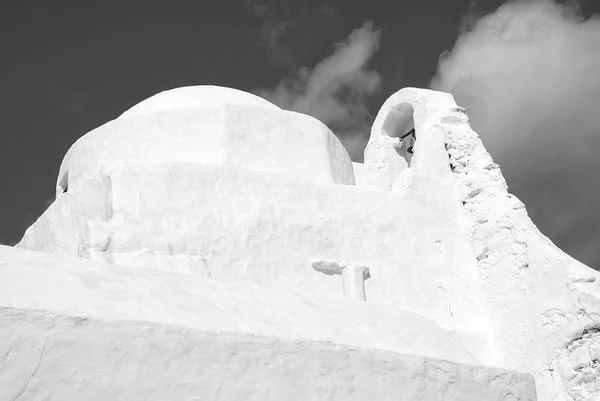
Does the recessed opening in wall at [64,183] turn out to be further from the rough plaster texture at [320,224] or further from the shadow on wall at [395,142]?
the shadow on wall at [395,142]

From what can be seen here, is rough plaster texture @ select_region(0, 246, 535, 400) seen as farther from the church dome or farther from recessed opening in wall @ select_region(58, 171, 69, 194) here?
recessed opening in wall @ select_region(58, 171, 69, 194)

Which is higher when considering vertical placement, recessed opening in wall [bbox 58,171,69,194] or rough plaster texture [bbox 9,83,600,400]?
recessed opening in wall [bbox 58,171,69,194]

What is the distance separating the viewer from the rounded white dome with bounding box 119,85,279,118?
10.9m

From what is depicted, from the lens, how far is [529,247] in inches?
386

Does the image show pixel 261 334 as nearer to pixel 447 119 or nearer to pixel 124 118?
pixel 124 118

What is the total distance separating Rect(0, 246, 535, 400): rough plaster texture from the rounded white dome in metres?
5.67

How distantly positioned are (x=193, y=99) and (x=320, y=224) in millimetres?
2860

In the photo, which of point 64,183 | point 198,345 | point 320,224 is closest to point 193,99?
point 64,183

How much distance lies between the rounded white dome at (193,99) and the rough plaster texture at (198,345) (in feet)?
18.6

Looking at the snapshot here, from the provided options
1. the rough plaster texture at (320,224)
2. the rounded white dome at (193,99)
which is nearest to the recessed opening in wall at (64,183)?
the rough plaster texture at (320,224)

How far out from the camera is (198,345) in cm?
459

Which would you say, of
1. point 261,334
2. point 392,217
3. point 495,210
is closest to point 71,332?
point 261,334

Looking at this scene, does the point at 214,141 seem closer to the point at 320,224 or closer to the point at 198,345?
the point at 320,224

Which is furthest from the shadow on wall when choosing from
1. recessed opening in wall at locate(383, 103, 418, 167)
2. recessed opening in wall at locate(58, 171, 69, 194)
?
recessed opening in wall at locate(58, 171, 69, 194)
